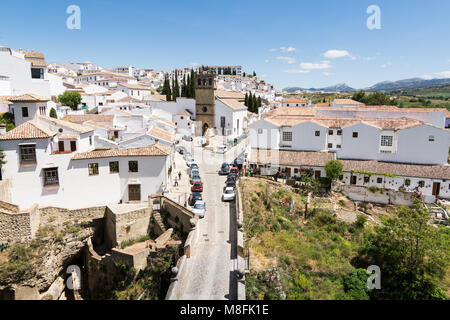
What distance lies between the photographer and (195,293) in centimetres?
1519

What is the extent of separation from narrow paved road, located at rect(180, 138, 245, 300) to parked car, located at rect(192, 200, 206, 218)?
1.48ft

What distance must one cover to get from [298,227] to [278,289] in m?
11.3

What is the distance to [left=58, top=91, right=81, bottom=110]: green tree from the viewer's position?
47750 millimetres

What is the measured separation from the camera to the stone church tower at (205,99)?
58188mm

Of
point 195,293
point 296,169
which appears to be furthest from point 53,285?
point 296,169

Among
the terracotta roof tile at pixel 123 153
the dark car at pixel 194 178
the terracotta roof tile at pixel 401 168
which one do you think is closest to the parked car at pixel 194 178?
the dark car at pixel 194 178

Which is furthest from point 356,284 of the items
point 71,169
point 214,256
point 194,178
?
point 71,169

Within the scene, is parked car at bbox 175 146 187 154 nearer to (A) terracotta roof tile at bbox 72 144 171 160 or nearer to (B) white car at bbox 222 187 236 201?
(A) terracotta roof tile at bbox 72 144 171 160

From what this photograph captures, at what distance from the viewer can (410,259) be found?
2178cm

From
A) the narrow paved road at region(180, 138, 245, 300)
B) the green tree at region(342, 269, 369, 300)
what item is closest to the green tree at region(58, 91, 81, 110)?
the narrow paved road at region(180, 138, 245, 300)

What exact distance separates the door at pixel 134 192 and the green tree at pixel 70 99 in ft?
97.8

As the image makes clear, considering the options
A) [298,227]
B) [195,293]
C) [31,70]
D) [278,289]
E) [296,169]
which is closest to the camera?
[195,293]

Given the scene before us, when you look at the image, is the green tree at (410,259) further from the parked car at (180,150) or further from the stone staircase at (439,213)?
the parked car at (180,150)
